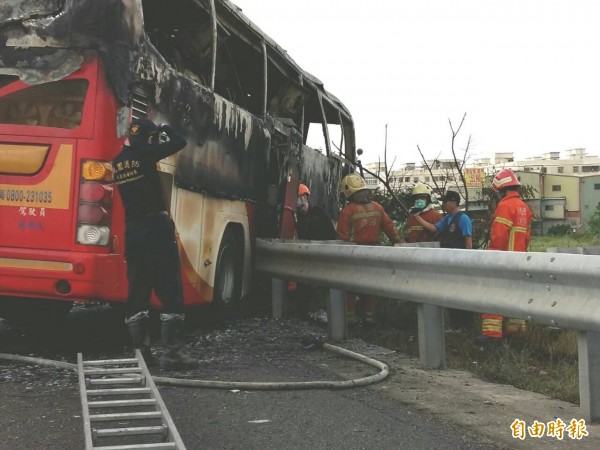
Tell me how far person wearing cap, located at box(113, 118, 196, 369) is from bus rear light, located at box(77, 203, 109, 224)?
213 millimetres

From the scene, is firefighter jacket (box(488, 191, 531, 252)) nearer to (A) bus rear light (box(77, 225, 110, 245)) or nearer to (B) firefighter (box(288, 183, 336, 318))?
(B) firefighter (box(288, 183, 336, 318))

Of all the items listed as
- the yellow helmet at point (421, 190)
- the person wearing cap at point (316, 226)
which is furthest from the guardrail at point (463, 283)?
the yellow helmet at point (421, 190)

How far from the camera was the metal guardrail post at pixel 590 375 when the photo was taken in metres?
4.11

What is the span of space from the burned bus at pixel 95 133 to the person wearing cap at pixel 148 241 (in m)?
0.20

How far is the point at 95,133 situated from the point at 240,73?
3131mm

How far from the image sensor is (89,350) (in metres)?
6.52

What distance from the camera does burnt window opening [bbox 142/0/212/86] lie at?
7027 mm

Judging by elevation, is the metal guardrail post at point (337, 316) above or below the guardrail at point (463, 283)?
below

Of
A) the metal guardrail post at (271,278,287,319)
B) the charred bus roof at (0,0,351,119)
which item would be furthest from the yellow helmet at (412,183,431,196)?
the charred bus roof at (0,0,351,119)

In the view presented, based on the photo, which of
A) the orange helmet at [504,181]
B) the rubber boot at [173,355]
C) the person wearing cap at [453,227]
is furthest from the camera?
the person wearing cap at [453,227]

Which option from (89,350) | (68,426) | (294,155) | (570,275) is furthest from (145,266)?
(294,155)

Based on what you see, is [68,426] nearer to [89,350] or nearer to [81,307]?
[89,350]

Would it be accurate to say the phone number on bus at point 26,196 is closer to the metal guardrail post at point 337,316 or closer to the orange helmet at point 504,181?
the metal guardrail post at point 337,316

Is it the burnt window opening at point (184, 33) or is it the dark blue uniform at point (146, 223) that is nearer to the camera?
the dark blue uniform at point (146, 223)
